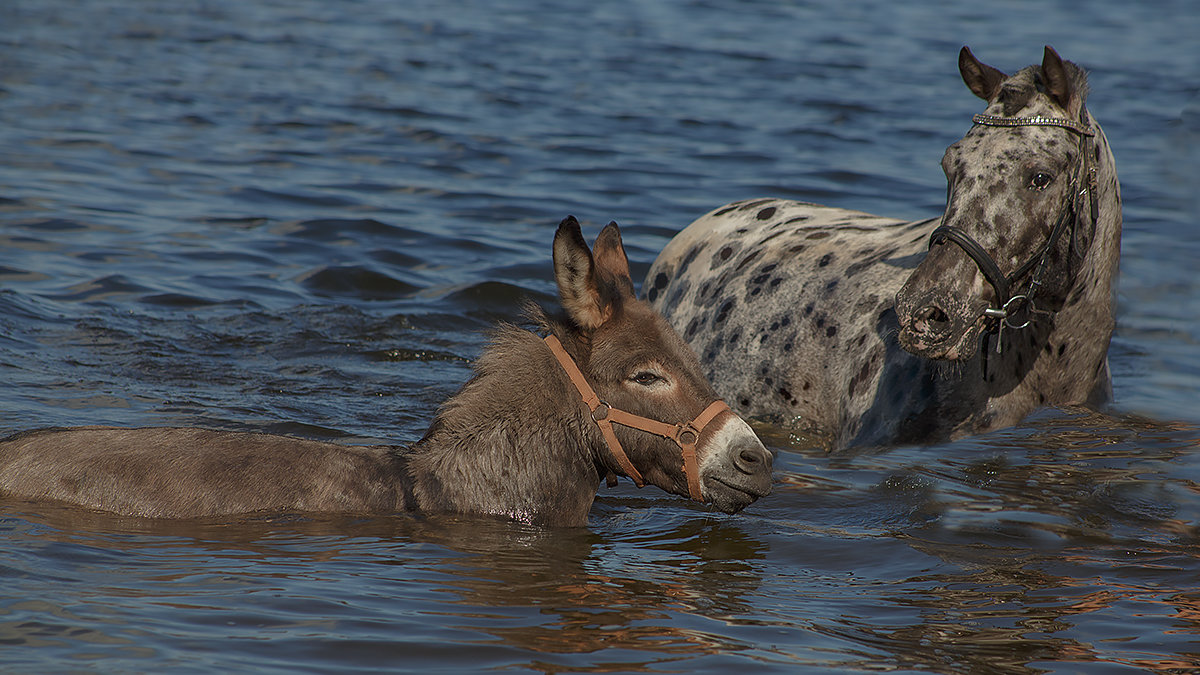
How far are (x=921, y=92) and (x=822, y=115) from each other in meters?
3.00

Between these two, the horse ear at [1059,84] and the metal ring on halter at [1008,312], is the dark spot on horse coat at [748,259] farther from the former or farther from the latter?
the horse ear at [1059,84]

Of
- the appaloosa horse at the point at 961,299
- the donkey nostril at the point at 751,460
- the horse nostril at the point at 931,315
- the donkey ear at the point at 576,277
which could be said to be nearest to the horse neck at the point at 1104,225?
the appaloosa horse at the point at 961,299

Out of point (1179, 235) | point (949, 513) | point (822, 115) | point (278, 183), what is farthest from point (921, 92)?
point (949, 513)

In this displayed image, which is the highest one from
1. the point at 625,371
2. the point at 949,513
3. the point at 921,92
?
the point at 921,92

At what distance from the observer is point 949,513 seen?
287 inches

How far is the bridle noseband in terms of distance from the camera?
20.0 ft

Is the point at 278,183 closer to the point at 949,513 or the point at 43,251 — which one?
the point at 43,251

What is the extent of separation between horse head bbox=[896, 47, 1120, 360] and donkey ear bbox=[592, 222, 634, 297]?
1795 millimetres

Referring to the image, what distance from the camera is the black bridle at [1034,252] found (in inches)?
290

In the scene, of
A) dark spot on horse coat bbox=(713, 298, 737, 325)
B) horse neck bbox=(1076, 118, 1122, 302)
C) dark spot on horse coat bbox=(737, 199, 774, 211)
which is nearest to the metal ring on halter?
horse neck bbox=(1076, 118, 1122, 302)

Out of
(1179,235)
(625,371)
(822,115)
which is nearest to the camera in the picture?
(625,371)

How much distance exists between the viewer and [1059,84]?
7562 mm

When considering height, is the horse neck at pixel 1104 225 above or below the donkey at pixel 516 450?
above

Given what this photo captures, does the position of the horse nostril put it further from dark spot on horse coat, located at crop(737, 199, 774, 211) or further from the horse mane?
dark spot on horse coat, located at crop(737, 199, 774, 211)
